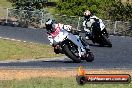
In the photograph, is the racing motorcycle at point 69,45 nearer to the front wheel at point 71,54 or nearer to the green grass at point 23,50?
the front wheel at point 71,54

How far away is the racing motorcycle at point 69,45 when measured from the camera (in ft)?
63.3

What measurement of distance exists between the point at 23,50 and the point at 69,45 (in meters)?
6.51

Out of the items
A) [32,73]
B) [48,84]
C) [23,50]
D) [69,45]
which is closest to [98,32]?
[23,50]

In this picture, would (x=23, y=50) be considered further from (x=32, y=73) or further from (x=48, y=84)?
(x=48, y=84)

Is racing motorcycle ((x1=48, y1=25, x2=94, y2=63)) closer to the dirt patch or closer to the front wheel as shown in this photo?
the front wheel

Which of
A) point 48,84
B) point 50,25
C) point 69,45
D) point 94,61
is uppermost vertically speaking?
point 50,25

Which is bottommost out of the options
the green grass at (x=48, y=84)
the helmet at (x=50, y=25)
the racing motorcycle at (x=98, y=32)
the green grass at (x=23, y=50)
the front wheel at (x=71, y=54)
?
the green grass at (x=23, y=50)

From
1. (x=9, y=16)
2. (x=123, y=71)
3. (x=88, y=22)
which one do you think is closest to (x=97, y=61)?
(x=123, y=71)

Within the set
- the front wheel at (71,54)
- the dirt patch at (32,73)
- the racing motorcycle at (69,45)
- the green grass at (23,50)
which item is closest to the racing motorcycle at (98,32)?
the green grass at (23,50)

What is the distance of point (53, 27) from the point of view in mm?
19125

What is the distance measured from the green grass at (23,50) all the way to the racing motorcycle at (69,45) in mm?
3894

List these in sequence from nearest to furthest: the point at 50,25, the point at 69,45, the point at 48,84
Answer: the point at 48,84
the point at 50,25
the point at 69,45

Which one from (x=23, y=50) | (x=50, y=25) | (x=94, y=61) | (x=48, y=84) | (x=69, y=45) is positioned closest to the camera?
(x=48, y=84)

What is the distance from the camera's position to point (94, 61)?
808 inches
